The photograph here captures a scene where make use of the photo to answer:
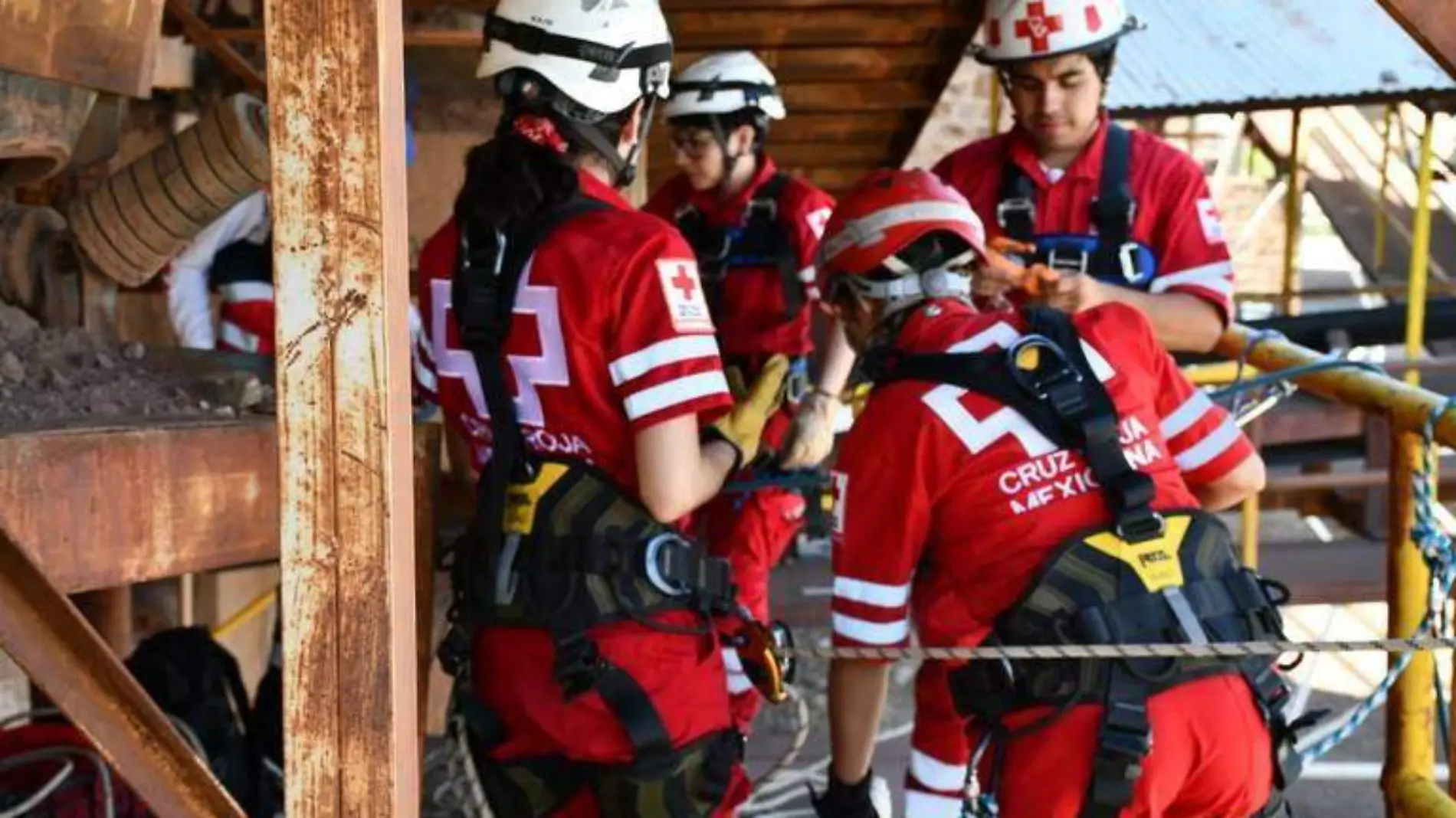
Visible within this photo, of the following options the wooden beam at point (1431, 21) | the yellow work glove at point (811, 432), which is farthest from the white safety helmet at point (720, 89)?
the wooden beam at point (1431, 21)

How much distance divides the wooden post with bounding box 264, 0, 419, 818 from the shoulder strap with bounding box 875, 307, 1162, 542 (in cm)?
118

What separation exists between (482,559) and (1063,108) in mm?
1865

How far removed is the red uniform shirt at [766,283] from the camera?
517 cm

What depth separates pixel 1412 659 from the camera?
3.11 m

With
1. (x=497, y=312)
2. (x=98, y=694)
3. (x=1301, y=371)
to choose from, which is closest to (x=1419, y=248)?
(x=1301, y=371)

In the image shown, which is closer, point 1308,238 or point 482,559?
point 482,559

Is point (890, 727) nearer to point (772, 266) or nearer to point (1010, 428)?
point (772, 266)

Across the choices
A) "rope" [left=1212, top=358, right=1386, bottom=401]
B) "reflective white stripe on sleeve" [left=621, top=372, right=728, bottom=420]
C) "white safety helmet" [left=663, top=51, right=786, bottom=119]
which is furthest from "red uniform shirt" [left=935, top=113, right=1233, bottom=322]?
"reflective white stripe on sleeve" [left=621, top=372, right=728, bottom=420]

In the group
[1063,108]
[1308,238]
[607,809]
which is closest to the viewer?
[607,809]

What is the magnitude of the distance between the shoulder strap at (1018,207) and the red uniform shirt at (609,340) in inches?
56.8

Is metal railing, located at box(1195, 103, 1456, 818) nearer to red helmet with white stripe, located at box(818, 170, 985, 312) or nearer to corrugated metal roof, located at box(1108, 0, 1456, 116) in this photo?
red helmet with white stripe, located at box(818, 170, 985, 312)

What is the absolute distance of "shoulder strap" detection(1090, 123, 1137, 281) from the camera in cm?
397

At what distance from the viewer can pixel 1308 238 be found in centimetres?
2356

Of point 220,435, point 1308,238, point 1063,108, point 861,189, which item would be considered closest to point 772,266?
point 1063,108
